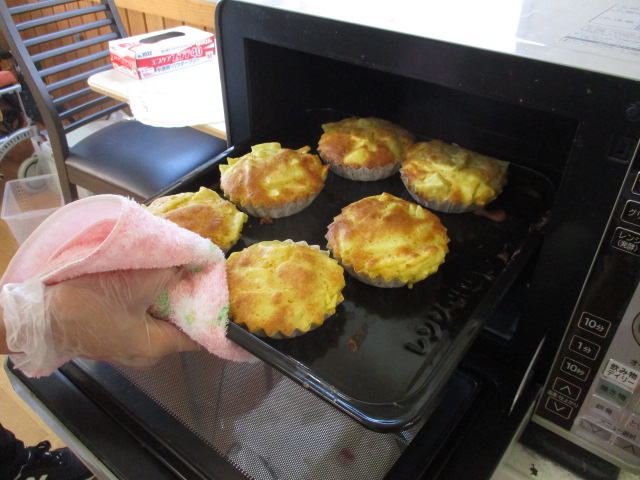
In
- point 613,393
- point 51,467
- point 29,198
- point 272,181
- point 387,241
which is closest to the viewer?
point 613,393

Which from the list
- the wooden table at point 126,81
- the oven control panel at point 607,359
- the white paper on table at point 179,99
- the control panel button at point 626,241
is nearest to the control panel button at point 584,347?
the oven control panel at point 607,359

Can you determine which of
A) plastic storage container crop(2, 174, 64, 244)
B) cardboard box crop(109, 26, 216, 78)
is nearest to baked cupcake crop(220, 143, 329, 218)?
cardboard box crop(109, 26, 216, 78)

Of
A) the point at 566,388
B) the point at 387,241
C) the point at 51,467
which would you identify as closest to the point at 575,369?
the point at 566,388

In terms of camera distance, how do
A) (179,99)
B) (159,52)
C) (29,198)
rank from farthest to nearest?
1. (29,198)
2. (159,52)
3. (179,99)

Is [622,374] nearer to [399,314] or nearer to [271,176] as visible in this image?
[399,314]

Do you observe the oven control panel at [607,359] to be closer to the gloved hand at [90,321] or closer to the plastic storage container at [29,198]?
the gloved hand at [90,321]

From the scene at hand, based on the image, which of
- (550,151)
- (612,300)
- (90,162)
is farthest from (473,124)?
(90,162)
